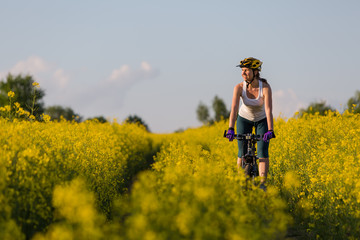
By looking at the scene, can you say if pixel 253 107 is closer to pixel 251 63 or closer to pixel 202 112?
pixel 251 63

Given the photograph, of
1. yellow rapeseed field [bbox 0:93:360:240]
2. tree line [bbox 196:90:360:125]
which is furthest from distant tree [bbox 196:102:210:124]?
yellow rapeseed field [bbox 0:93:360:240]

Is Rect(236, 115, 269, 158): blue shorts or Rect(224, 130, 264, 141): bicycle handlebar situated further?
Rect(236, 115, 269, 158): blue shorts

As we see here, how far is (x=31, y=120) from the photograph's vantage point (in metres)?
7.56

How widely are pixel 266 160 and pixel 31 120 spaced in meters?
4.59

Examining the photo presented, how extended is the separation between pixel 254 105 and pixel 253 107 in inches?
2.9

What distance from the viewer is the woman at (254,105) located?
609 centimetres

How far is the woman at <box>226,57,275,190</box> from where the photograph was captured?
6090mm

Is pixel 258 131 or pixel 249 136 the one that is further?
pixel 258 131

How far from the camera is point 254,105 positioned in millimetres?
6180

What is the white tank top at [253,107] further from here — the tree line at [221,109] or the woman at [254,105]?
the tree line at [221,109]

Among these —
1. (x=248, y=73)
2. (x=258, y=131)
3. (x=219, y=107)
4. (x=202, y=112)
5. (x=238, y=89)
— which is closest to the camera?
(x=248, y=73)

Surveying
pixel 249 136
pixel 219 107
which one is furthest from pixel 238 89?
pixel 219 107

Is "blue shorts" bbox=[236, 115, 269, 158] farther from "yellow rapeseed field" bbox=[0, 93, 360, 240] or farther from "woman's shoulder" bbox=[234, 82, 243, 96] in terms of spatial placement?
"yellow rapeseed field" bbox=[0, 93, 360, 240]

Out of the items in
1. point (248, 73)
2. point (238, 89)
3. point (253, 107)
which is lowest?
point (253, 107)
